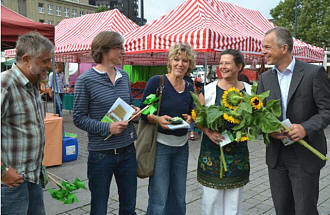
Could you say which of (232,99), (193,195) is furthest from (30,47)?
(193,195)

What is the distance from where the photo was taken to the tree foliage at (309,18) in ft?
82.2

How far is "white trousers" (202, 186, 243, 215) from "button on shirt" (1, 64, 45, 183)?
4.77ft

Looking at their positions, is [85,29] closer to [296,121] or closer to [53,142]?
[53,142]

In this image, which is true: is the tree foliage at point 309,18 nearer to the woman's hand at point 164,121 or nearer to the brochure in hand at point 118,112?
the woman's hand at point 164,121

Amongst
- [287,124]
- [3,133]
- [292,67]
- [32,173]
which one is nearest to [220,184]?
[287,124]

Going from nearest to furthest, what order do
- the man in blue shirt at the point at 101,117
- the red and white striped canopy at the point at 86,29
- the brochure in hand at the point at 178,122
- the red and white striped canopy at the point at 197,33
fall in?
1. the man in blue shirt at the point at 101,117
2. the brochure in hand at the point at 178,122
3. the red and white striped canopy at the point at 197,33
4. the red and white striped canopy at the point at 86,29

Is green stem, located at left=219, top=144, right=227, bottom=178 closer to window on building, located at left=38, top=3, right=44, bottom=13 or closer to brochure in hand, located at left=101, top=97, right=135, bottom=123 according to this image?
brochure in hand, located at left=101, top=97, right=135, bottom=123

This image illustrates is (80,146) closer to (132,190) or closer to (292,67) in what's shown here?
(132,190)

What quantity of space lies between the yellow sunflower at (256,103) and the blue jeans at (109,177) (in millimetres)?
1077

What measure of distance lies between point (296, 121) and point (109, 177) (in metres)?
1.54

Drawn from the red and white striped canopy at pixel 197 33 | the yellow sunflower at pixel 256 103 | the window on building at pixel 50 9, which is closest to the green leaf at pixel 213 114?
the yellow sunflower at pixel 256 103

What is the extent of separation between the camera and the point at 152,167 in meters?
2.73

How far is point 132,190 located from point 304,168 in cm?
140

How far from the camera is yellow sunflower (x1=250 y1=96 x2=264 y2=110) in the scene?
221 centimetres
